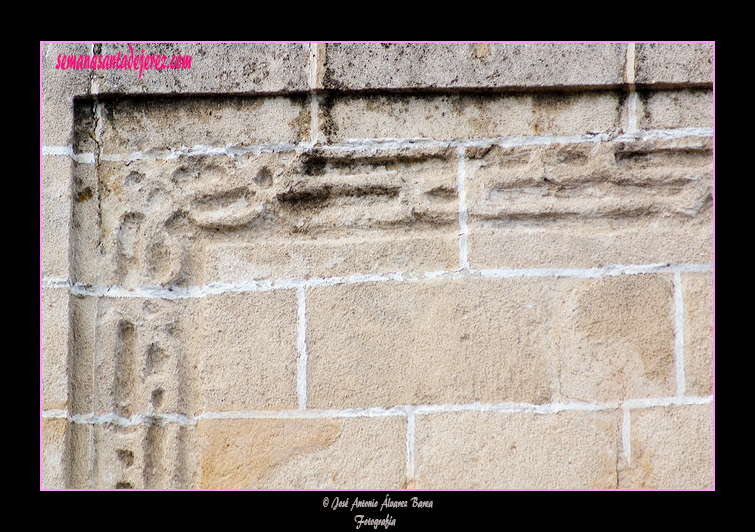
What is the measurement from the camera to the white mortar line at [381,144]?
190 centimetres

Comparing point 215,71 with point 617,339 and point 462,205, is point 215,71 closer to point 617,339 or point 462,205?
point 462,205

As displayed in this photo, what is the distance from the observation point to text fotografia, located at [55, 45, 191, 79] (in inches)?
76.2

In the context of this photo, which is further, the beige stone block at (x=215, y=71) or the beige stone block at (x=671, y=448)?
the beige stone block at (x=215, y=71)

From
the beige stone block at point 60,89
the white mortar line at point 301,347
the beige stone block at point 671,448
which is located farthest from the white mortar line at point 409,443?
the beige stone block at point 60,89

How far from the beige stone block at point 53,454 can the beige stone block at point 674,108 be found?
1.84 m

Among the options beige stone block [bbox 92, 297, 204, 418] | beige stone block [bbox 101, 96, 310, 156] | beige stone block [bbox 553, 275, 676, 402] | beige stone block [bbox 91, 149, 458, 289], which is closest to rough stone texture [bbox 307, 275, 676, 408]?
beige stone block [bbox 553, 275, 676, 402]

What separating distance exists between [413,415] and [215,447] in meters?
0.56

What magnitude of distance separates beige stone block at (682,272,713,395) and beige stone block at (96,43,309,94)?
125 cm

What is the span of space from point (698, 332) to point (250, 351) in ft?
4.13

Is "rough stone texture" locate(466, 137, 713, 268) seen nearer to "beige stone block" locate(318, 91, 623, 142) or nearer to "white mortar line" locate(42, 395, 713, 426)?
"beige stone block" locate(318, 91, 623, 142)

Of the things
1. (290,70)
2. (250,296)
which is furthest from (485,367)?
(290,70)

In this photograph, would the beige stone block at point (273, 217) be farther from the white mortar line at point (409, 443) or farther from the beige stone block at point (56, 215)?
the white mortar line at point (409, 443)

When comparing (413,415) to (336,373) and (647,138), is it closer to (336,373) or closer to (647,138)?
(336,373)
